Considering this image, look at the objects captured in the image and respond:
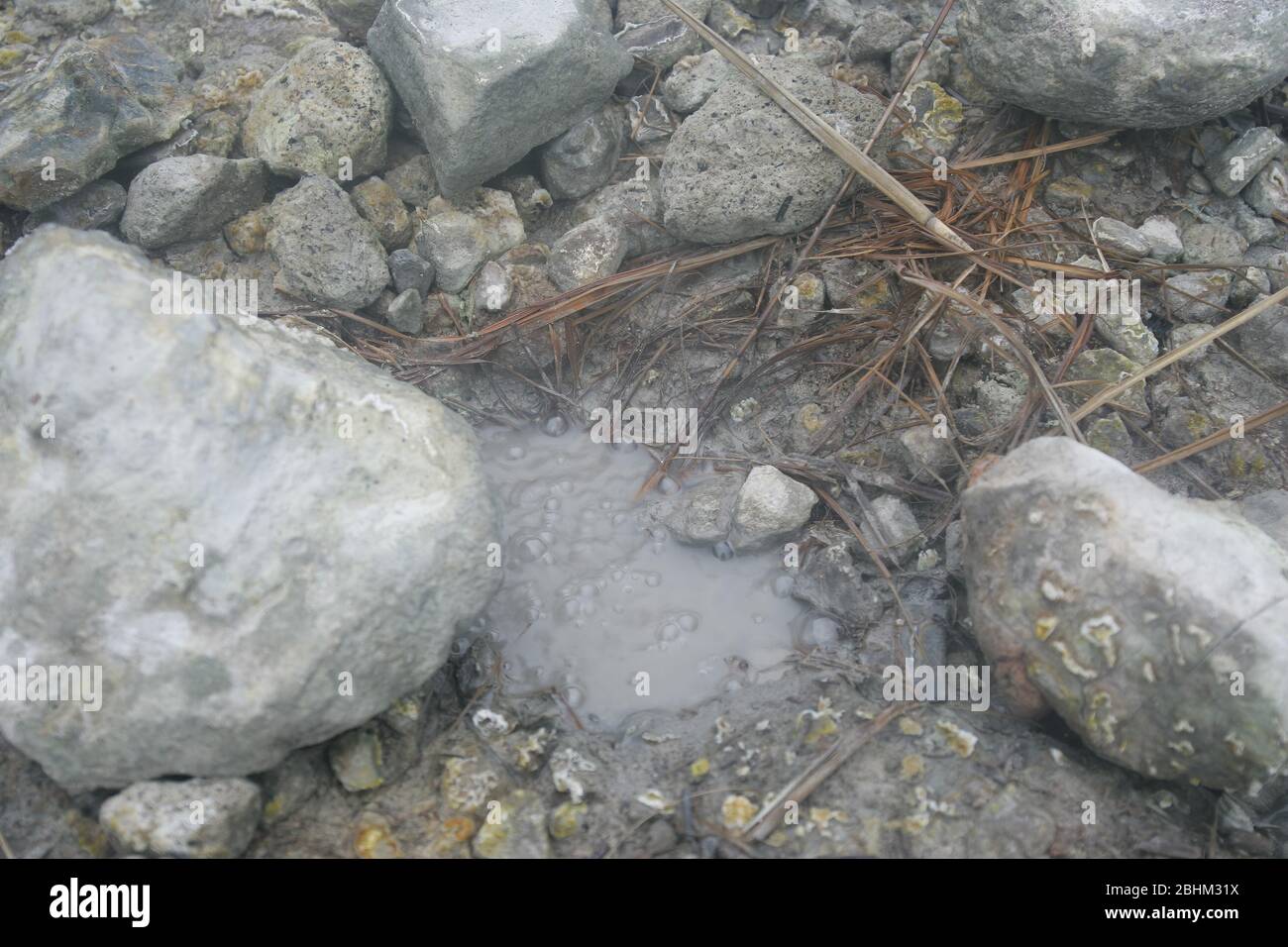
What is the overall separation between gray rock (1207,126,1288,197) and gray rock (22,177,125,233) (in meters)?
4.77

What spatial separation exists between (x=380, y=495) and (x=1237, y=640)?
2578 millimetres

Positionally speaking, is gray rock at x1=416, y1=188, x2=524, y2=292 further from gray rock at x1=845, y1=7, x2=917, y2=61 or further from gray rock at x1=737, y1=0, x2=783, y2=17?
gray rock at x1=845, y1=7, x2=917, y2=61

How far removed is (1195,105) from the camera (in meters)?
3.94

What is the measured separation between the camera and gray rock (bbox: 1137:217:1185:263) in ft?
13.5

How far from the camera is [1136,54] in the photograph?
150 inches

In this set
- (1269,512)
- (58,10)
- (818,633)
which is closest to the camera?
(1269,512)

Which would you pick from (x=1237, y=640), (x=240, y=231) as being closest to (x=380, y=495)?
(x=240, y=231)

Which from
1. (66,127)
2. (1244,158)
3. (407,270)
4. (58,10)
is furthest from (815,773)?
(58,10)

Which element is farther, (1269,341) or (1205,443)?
(1269,341)

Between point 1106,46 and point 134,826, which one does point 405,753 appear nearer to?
point 134,826

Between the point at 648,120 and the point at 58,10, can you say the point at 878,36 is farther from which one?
the point at 58,10

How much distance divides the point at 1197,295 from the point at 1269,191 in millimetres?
640

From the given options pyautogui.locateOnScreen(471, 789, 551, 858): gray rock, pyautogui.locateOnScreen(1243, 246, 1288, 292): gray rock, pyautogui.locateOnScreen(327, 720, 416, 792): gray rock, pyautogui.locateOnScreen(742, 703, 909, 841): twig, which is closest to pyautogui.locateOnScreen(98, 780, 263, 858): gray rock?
pyautogui.locateOnScreen(327, 720, 416, 792): gray rock

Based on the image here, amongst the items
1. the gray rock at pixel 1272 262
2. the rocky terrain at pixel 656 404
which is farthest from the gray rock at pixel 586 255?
the gray rock at pixel 1272 262
